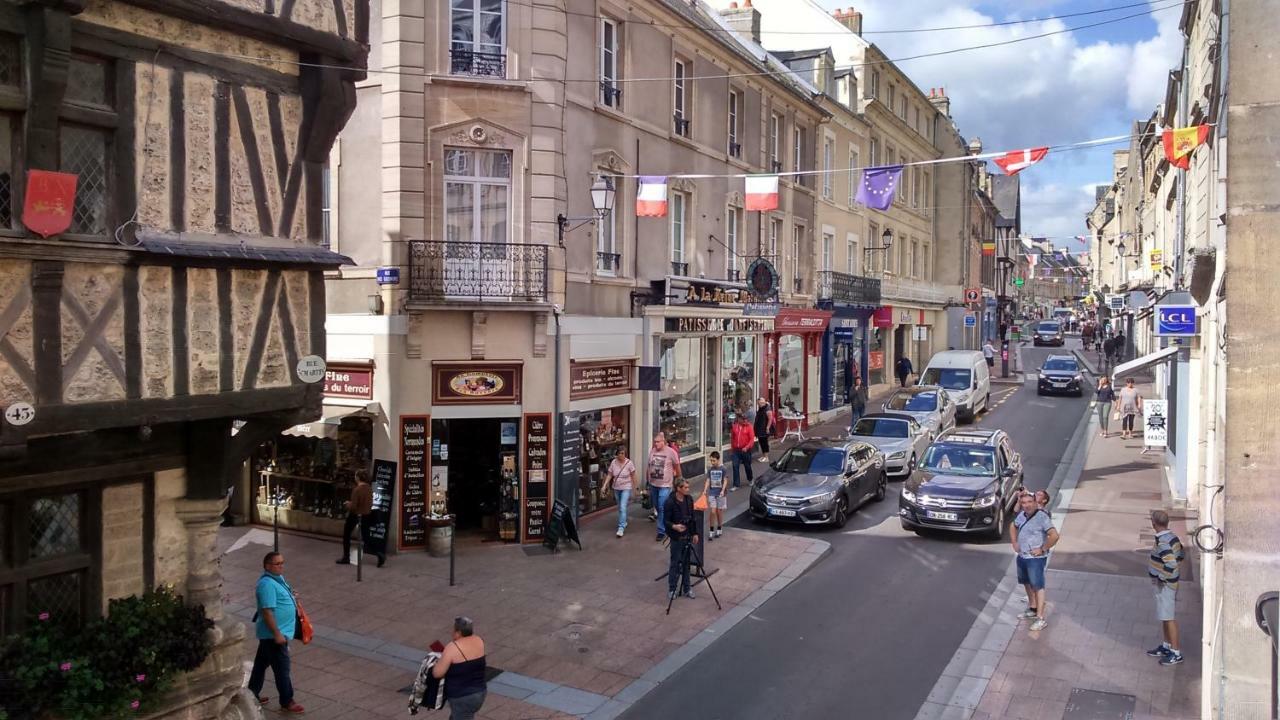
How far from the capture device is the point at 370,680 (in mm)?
9766

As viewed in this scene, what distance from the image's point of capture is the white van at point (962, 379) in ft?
90.9

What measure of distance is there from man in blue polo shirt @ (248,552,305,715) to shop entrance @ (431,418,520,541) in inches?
236

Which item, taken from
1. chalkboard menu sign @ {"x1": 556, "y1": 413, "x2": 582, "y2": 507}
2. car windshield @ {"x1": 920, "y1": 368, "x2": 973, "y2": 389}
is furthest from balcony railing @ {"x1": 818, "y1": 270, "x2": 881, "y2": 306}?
chalkboard menu sign @ {"x1": 556, "y1": 413, "x2": 582, "y2": 507}

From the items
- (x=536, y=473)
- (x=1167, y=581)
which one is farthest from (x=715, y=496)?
(x=1167, y=581)

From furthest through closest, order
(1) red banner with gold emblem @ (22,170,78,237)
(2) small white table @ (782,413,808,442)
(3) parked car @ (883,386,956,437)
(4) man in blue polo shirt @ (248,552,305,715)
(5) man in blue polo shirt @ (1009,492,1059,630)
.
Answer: (2) small white table @ (782,413,808,442) → (3) parked car @ (883,386,956,437) → (5) man in blue polo shirt @ (1009,492,1059,630) → (4) man in blue polo shirt @ (248,552,305,715) → (1) red banner with gold emblem @ (22,170,78,237)

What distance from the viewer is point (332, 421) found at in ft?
47.5

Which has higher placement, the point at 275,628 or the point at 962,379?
the point at 962,379

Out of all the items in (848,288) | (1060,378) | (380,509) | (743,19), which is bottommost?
(380,509)

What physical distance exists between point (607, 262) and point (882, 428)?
7.74m

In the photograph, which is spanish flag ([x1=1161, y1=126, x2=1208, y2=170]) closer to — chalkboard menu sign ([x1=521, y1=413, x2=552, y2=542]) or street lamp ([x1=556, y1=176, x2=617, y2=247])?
street lamp ([x1=556, y1=176, x2=617, y2=247])

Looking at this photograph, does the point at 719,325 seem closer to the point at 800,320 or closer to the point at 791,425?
the point at 791,425

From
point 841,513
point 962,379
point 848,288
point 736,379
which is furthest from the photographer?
point 848,288

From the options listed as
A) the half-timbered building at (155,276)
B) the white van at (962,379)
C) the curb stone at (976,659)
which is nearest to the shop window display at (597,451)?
the curb stone at (976,659)

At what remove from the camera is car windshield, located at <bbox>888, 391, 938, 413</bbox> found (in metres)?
23.9
